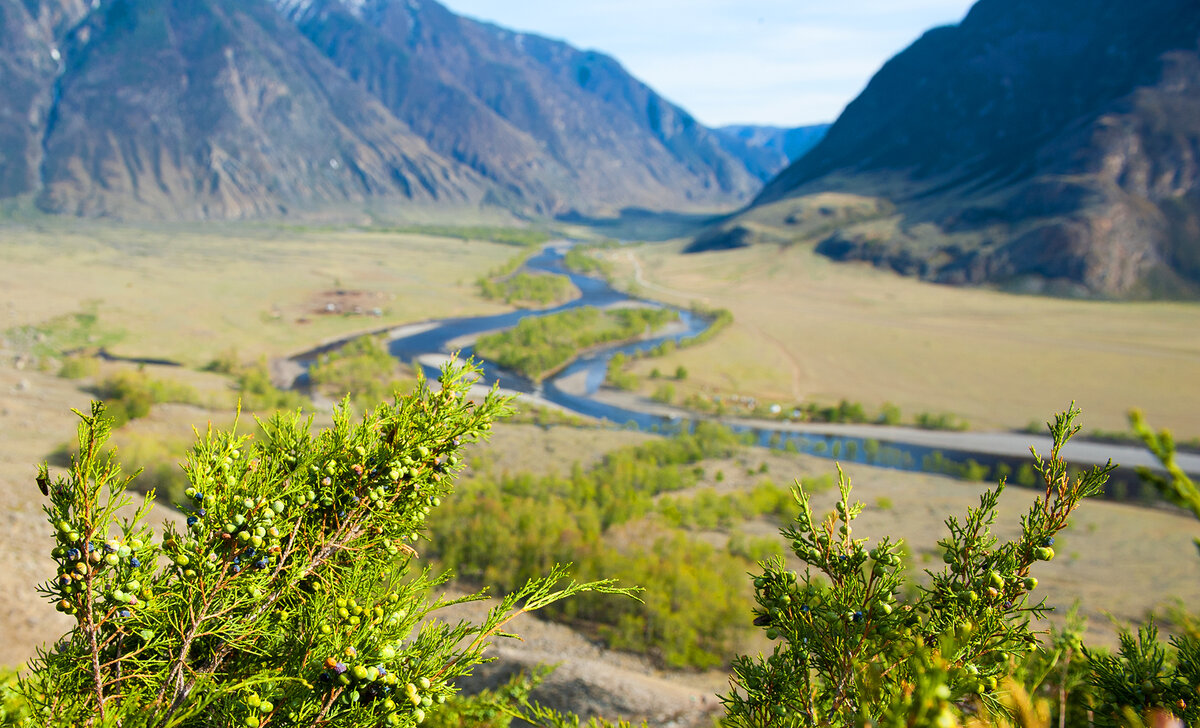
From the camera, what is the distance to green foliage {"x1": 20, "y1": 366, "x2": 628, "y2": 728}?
11.3 ft

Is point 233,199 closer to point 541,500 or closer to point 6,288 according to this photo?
point 6,288

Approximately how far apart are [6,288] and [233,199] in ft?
403

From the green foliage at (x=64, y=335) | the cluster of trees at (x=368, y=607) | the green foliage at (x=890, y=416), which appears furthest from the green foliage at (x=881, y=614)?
the green foliage at (x=64, y=335)

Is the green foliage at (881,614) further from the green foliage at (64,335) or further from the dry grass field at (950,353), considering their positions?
the green foliage at (64,335)

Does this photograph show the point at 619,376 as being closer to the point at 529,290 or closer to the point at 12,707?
the point at 529,290

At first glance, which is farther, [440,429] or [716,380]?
[716,380]

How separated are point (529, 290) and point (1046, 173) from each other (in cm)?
10521

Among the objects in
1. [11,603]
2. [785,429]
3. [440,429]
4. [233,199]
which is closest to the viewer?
[440,429]

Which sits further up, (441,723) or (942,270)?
(942,270)

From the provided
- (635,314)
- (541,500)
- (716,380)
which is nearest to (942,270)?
(635,314)

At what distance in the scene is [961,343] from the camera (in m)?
78.3

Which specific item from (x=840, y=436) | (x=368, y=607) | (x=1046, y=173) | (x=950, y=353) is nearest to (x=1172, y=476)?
(x=368, y=607)

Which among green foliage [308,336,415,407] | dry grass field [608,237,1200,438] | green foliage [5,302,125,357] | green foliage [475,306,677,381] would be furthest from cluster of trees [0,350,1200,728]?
green foliage [5,302,125,357]

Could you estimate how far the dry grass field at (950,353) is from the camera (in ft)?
198
